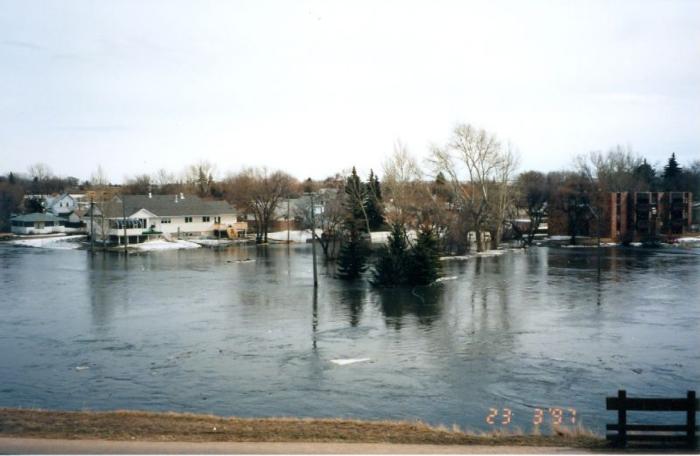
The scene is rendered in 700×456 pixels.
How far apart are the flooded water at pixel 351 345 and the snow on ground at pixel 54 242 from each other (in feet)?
80.8

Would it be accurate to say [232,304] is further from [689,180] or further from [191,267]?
[689,180]

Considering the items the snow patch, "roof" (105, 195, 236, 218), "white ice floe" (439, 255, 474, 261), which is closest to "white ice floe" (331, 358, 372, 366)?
"white ice floe" (439, 255, 474, 261)

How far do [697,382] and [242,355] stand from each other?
10854mm

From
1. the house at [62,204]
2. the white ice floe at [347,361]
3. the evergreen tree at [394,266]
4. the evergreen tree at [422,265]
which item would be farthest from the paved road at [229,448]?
the house at [62,204]

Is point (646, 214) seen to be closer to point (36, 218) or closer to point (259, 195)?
point (259, 195)

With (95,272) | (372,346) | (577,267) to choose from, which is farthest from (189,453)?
(577,267)

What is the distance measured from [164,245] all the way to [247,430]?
1987 inches

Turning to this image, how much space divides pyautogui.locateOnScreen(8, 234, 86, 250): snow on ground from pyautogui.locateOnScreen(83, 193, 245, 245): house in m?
2.47

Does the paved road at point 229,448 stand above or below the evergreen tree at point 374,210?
below

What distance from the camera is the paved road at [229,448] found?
9.16m

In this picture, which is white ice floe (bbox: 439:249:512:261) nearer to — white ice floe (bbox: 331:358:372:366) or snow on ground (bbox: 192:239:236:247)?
snow on ground (bbox: 192:239:236:247)

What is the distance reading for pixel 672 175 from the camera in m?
79.9

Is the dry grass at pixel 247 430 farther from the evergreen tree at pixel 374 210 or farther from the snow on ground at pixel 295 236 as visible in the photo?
the snow on ground at pixel 295 236

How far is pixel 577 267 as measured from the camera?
40688 mm
